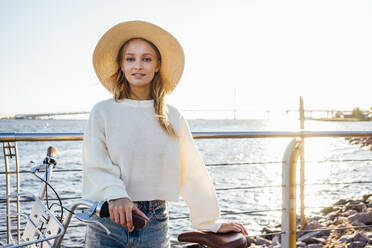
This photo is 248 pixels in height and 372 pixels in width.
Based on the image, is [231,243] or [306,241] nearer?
[231,243]

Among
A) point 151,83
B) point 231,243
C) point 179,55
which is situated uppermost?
point 179,55

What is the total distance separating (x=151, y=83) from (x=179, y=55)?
0.19 metres

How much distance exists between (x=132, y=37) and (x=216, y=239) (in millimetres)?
903

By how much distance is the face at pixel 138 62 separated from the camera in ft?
5.26

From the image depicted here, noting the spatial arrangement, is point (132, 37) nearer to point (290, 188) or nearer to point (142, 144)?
point (142, 144)

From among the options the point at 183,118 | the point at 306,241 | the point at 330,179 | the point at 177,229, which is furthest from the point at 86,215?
the point at 330,179

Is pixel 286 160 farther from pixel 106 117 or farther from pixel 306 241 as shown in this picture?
pixel 306 241

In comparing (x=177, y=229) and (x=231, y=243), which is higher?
(x=231, y=243)

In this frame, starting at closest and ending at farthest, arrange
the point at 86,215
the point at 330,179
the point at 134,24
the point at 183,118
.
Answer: the point at 86,215 < the point at 134,24 < the point at 183,118 < the point at 330,179

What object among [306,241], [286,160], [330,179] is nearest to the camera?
[286,160]

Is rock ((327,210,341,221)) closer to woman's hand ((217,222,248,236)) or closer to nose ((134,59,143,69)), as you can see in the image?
woman's hand ((217,222,248,236))

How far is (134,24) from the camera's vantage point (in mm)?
1617

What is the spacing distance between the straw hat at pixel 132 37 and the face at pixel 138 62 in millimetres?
38

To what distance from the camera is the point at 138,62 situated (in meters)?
1.61
